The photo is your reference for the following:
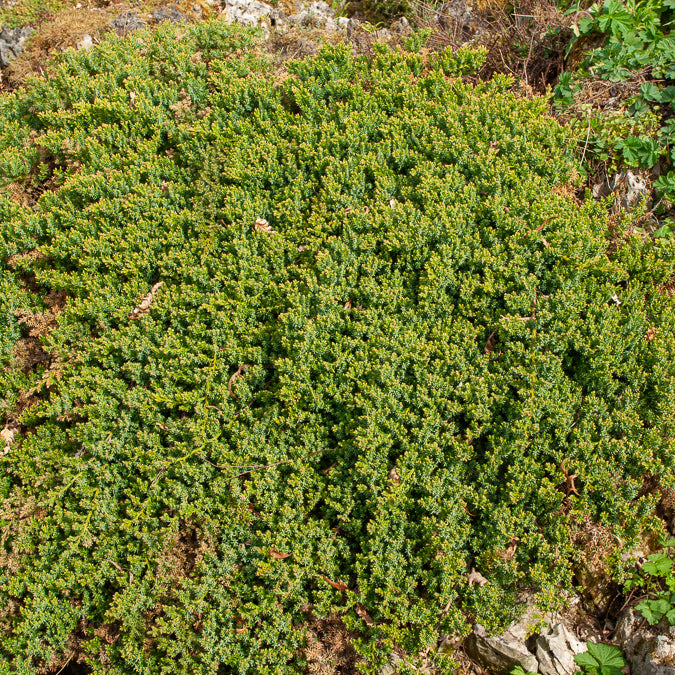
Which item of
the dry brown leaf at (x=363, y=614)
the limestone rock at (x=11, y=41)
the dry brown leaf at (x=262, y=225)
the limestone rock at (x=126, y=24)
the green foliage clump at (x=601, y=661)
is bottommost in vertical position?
the dry brown leaf at (x=363, y=614)

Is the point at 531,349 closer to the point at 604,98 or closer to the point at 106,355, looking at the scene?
the point at 604,98

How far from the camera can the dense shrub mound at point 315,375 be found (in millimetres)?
3637

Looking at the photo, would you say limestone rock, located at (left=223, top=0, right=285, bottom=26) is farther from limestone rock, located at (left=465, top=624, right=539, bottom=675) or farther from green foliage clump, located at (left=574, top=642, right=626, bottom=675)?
green foliage clump, located at (left=574, top=642, right=626, bottom=675)

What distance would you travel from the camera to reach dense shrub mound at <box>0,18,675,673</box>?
3.64 metres

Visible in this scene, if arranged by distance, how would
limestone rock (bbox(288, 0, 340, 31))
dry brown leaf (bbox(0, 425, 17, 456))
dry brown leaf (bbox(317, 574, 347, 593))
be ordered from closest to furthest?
dry brown leaf (bbox(317, 574, 347, 593)) < dry brown leaf (bbox(0, 425, 17, 456)) < limestone rock (bbox(288, 0, 340, 31))

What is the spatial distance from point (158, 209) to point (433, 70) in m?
3.18

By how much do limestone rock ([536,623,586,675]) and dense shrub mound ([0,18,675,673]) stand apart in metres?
0.36

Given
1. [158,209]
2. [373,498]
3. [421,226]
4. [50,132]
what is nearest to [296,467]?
[373,498]

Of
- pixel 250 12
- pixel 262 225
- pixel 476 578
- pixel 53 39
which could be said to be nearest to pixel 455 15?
pixel 250 12

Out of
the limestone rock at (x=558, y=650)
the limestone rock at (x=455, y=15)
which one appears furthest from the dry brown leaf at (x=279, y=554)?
the limestone rock at (x=455, y=15)

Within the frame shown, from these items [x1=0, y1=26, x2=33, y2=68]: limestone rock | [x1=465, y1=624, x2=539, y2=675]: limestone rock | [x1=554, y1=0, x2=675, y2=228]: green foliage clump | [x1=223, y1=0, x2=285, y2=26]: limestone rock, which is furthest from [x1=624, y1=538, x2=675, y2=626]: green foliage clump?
[x1=0, y1=26, x2=33, y2=68]: limestone rock

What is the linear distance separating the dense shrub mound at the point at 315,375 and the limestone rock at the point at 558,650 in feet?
1.20

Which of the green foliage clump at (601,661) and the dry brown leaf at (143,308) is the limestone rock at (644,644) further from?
the dry brown leaf at (143,308)

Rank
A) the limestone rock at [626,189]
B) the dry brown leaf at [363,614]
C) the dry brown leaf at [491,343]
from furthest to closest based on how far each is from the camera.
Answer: the limestone rock at [626,189] < the dry brown leaf at [491,343] < the dry brown leaf at [363,614]
